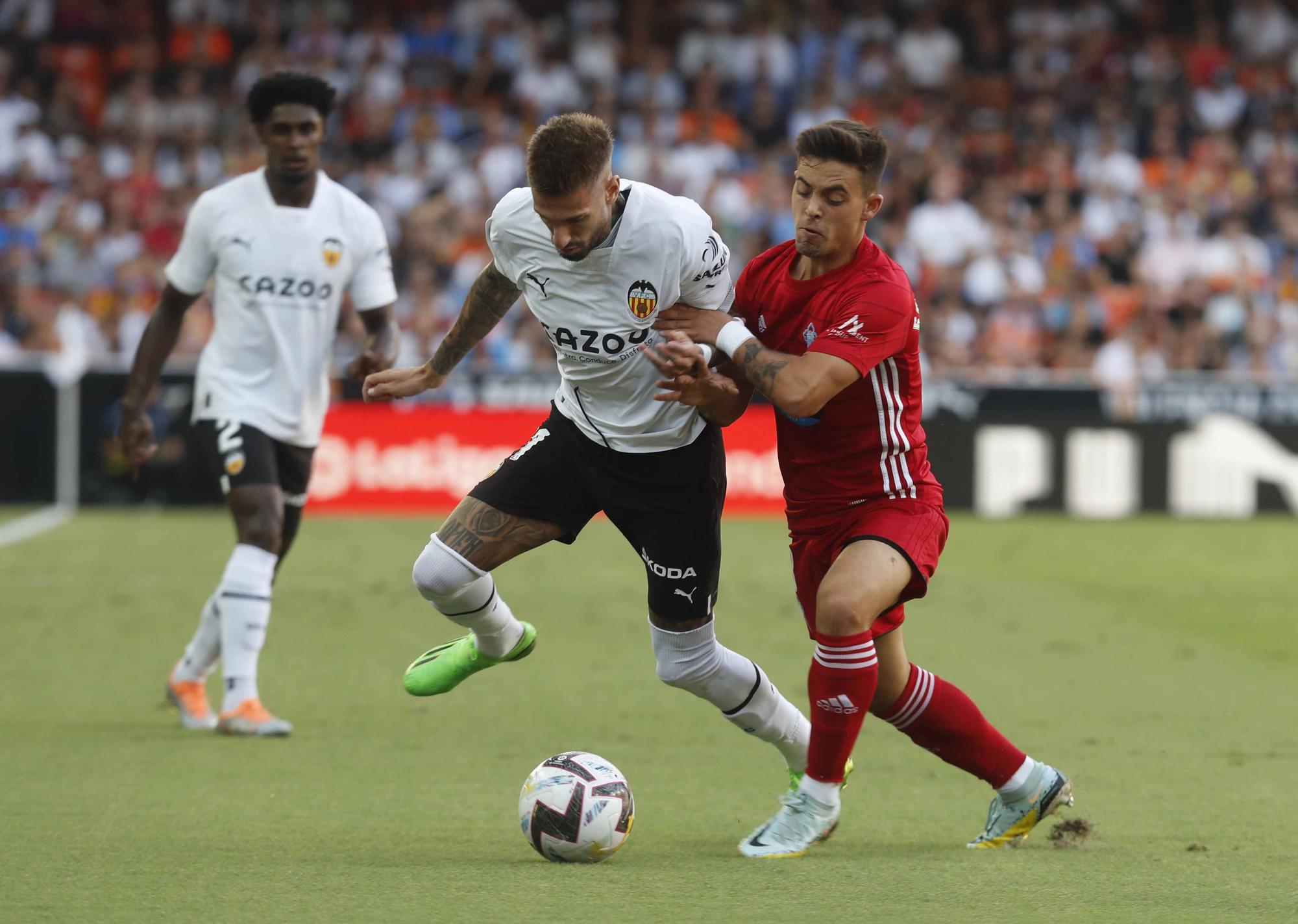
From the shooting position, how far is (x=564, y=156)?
4652 millimetres

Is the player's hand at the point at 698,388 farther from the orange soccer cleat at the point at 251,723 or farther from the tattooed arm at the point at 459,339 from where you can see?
the orange soccer cleat at the point at 251,723

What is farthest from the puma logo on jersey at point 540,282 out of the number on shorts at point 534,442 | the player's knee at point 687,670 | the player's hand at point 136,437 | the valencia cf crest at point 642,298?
the player's hand at point 136,437

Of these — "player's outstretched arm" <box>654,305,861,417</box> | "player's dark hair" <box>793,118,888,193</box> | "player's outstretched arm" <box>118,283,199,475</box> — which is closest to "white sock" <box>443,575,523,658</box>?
"player's outstretched arm" <box>654,305,861,417</box>

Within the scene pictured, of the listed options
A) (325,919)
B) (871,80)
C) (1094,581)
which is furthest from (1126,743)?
(871,80)

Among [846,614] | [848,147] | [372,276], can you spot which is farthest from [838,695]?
[372,276]

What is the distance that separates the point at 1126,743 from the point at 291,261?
384 centimetres

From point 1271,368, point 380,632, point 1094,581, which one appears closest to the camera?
point 380,632

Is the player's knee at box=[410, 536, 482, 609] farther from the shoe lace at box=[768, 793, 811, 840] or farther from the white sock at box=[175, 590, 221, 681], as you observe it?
the white sock at box=[175, 590, 221, 681]

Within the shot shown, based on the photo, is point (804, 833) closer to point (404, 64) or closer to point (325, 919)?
point (325, 919)

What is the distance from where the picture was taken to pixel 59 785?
5.57 m

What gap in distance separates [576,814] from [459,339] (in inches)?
67.7

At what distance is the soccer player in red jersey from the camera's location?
15.4 feet

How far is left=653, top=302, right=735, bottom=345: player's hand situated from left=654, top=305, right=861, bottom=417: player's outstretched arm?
0.07 meters

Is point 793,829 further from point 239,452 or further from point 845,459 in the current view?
point 239,452
